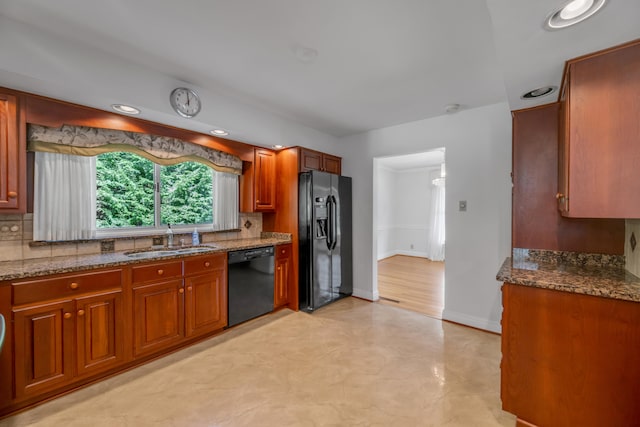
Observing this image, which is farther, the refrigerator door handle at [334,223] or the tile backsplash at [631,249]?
the refrigerator door handle at [334,223]

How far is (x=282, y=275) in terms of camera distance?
11.5ft

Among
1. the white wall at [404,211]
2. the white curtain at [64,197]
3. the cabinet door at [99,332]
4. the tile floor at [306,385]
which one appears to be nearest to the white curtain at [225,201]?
the white curtain at [64,197]

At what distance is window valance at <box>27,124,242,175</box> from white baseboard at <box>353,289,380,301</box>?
2.60 m

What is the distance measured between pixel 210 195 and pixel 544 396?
3.57m

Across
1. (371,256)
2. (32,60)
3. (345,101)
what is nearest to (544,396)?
(371,256)

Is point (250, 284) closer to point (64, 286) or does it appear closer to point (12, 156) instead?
point (64, 286)

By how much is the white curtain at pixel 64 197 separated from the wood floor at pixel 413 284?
3.63 metres

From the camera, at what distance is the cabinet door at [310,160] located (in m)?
3.57

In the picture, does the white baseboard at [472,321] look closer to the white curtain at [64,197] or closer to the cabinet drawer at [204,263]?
the cabinet drawer at [204,263]


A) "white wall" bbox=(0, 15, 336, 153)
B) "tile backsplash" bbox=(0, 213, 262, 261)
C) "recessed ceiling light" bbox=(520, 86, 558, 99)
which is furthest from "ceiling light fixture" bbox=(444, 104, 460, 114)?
"tile backsplash" bbox=(0, 213, 262, 261)

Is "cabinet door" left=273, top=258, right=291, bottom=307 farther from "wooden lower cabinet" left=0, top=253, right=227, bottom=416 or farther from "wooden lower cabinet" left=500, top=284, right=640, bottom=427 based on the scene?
"wooden lower cabinet" left=500, top=284, right=640, bottom=427

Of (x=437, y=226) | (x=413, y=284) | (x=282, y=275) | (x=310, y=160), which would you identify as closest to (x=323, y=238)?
(x=282, y=275)

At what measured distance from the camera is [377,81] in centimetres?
249

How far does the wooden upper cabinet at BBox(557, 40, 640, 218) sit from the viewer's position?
139cm
